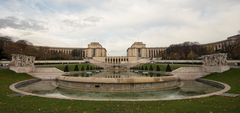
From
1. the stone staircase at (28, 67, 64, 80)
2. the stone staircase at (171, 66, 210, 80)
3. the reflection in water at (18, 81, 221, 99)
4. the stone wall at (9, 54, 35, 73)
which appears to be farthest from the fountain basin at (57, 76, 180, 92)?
the stone wall at (9, 54, 35, 73)

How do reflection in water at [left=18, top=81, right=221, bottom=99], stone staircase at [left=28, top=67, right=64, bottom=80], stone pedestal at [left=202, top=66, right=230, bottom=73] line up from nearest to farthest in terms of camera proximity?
reflection in water at [left=18, top=81, right=221, bottom=99]
stone pedestal at [left=202, top=66, right=230, bottom=73]
stone staircase at [left=28, top=67, right=64, bottom=80]

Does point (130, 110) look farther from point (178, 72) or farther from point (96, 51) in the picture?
point (96, 51)

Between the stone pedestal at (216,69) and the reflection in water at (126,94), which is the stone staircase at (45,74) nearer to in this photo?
the reflection in water at (126,94)

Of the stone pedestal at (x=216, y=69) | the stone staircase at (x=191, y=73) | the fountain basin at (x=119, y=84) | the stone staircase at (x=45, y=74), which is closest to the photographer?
the fountain basin at (x=119, y=84)

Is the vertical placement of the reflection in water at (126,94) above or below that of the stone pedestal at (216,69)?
below

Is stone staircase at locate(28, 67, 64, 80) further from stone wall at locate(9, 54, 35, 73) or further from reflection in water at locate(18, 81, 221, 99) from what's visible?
reflection in water at locate(18, 81, 221, 99)

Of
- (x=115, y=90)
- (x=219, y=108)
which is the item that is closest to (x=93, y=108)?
(x=219, y=108)

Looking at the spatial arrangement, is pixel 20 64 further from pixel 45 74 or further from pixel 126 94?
pixel 126 94

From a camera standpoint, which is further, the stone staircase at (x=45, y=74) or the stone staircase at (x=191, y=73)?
the stone staircase at (x=45, y=74)

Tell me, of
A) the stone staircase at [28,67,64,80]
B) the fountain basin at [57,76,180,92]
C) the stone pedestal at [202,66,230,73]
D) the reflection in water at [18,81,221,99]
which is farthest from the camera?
the stone staircase at [28,67,64,80]

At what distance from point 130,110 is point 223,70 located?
1032 inches

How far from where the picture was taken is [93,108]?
11133mm

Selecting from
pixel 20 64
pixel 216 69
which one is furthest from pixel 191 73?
pixel 20 64

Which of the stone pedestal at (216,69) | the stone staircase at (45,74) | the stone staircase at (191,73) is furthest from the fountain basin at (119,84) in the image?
the stone staircase at (45,74)
